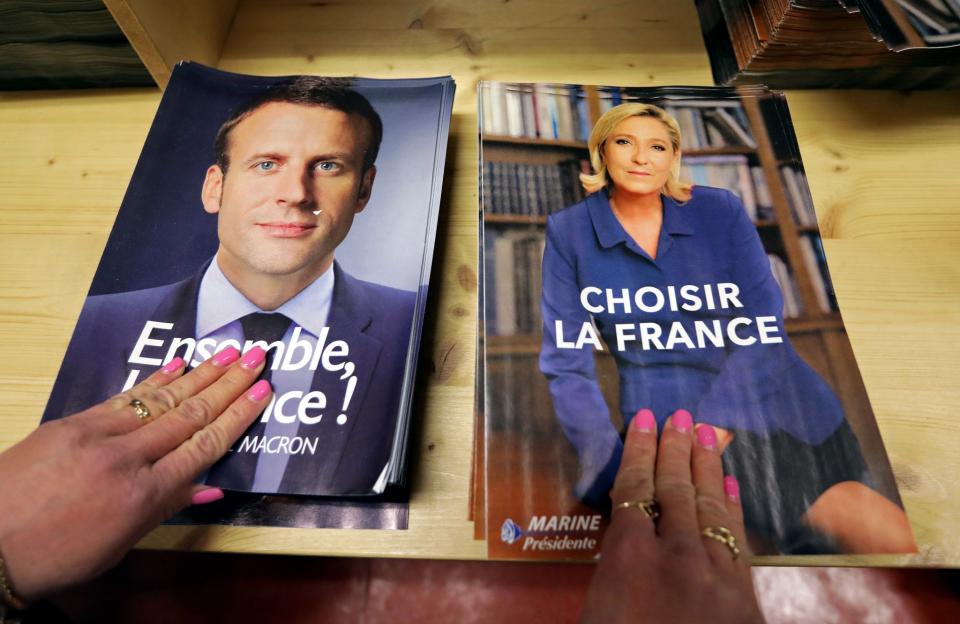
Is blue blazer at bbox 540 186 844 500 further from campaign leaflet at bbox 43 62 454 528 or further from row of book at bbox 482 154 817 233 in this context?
campaign leaflet at bbox 43 62 454 528

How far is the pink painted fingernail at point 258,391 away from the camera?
530 mm

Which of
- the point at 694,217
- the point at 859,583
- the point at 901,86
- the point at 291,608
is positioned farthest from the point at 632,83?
the point at 291,608

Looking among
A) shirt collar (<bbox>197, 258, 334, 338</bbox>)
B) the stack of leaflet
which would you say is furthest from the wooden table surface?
shirt collar (<bbox>197, 258, 334, 338</bbox>)

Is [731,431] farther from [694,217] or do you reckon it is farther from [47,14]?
[47,14]

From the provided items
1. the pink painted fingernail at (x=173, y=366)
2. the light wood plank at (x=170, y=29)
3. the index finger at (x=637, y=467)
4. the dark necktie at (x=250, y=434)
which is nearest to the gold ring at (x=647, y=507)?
the index finger at (x=637, y=467)

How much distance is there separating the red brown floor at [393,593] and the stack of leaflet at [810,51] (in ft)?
2.21

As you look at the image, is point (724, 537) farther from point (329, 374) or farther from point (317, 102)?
point (317, 102)

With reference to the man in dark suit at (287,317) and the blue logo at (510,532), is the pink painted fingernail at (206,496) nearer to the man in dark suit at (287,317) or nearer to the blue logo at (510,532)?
the man in dark suit at (287,317)

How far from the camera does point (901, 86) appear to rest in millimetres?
770

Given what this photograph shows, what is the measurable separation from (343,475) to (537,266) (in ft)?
0.97

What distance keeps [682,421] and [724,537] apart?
11cm

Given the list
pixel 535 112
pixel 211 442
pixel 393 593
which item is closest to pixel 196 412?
pixel 211 442

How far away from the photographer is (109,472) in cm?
44

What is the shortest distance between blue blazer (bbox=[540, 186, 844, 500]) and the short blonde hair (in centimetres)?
1
